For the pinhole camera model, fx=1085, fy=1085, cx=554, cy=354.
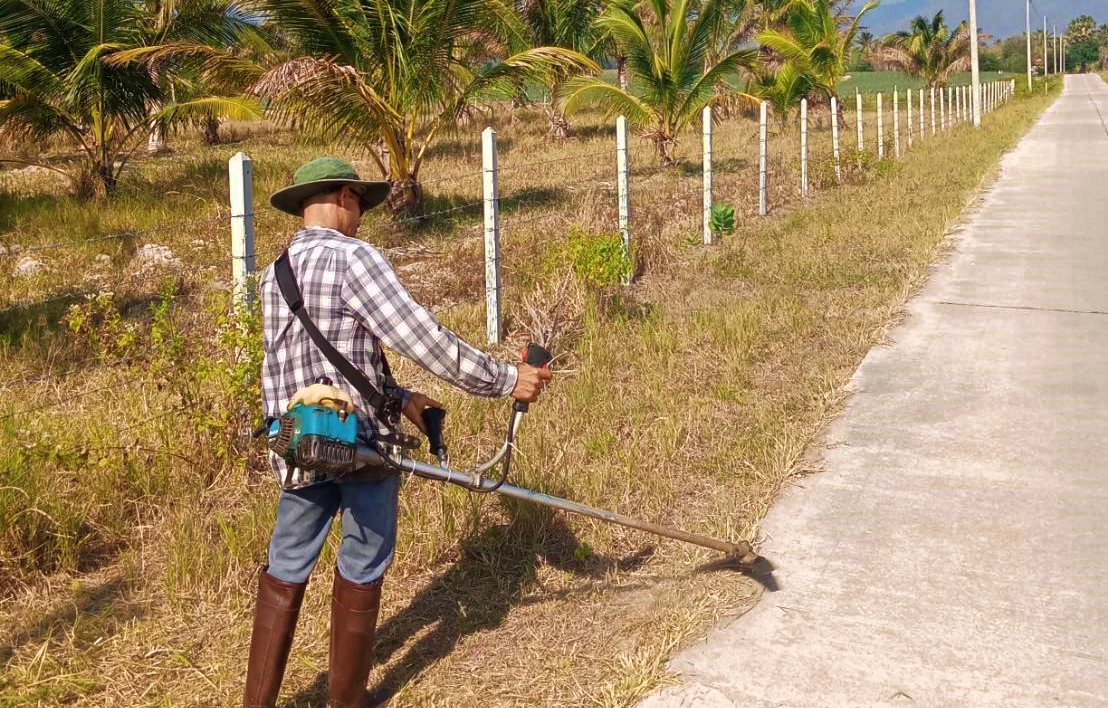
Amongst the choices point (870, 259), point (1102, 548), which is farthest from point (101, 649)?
point (870, 259)

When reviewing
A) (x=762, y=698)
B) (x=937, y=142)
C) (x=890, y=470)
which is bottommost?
(x=762, y=698)

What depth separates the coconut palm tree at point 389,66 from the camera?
12.6 metres

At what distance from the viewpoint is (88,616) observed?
3.96 metres

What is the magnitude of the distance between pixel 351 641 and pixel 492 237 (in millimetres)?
4666

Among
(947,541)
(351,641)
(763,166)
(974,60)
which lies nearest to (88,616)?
(351,641)

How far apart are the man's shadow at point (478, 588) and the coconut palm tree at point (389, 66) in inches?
328

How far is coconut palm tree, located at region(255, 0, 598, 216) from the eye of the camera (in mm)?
12625

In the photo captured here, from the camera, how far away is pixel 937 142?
83.8 ft

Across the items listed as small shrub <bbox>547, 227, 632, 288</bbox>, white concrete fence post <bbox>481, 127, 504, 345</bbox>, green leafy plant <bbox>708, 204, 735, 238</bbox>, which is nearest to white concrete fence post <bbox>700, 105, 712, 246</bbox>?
green leafy plant <bbox>708, 204, 735, 238</bbox>

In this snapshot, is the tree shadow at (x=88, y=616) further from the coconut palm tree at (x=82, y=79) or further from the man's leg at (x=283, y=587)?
the coconut palm tree at (x=82, y=79)

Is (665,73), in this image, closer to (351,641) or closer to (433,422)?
(433,422)

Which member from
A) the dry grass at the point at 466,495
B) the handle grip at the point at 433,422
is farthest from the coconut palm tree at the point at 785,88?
the handle grip at the point at 433,422

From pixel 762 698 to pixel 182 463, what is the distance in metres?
2.96

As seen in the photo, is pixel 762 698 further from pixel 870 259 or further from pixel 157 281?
pixel 157 281
